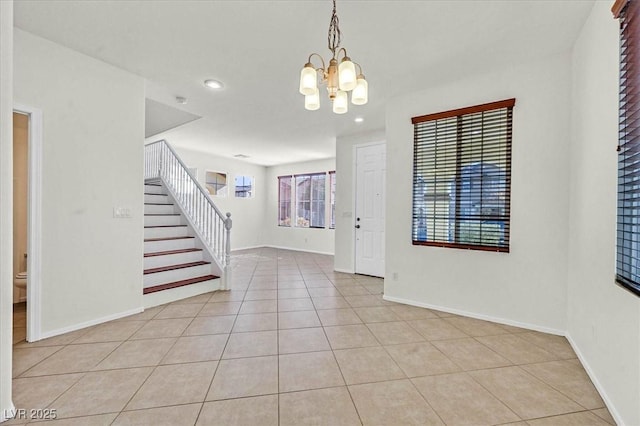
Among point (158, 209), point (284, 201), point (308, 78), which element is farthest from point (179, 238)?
point (284, 201)

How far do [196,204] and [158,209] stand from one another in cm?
72

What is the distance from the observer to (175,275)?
13.1ft

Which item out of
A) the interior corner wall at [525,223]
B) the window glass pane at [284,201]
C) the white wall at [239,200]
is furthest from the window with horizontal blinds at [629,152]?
the window glass pane at [284,201]

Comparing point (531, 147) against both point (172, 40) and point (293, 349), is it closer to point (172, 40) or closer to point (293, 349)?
point (293, 349)

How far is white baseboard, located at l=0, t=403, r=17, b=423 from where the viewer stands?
Answer: 1.59 metres

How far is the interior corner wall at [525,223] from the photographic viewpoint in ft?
9.14

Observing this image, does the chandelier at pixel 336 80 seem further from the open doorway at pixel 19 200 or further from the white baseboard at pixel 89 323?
the open doorway at pixel 19 200

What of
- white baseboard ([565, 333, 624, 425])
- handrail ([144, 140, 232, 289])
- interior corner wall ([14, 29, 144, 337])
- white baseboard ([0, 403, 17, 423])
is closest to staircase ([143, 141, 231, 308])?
handrail ([144, 140, 232, 289])

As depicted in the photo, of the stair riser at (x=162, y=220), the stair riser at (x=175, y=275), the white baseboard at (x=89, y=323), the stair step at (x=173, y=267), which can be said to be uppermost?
the stair riser at (x=162, y=220)

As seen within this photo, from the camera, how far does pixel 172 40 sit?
2.60 meters

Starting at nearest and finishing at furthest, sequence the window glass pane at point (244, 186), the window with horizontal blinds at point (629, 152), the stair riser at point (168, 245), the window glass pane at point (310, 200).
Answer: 1. the window with horizontal blinds at point (629, 152)
2. the stair riser at point (168, 245)
3. the window glass pane at point (310, 200)
4. the window glass pane at point (244, 186)

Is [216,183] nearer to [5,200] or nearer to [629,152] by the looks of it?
[5,200]

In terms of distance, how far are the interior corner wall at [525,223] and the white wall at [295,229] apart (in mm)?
4588

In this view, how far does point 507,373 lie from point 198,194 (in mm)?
4821
